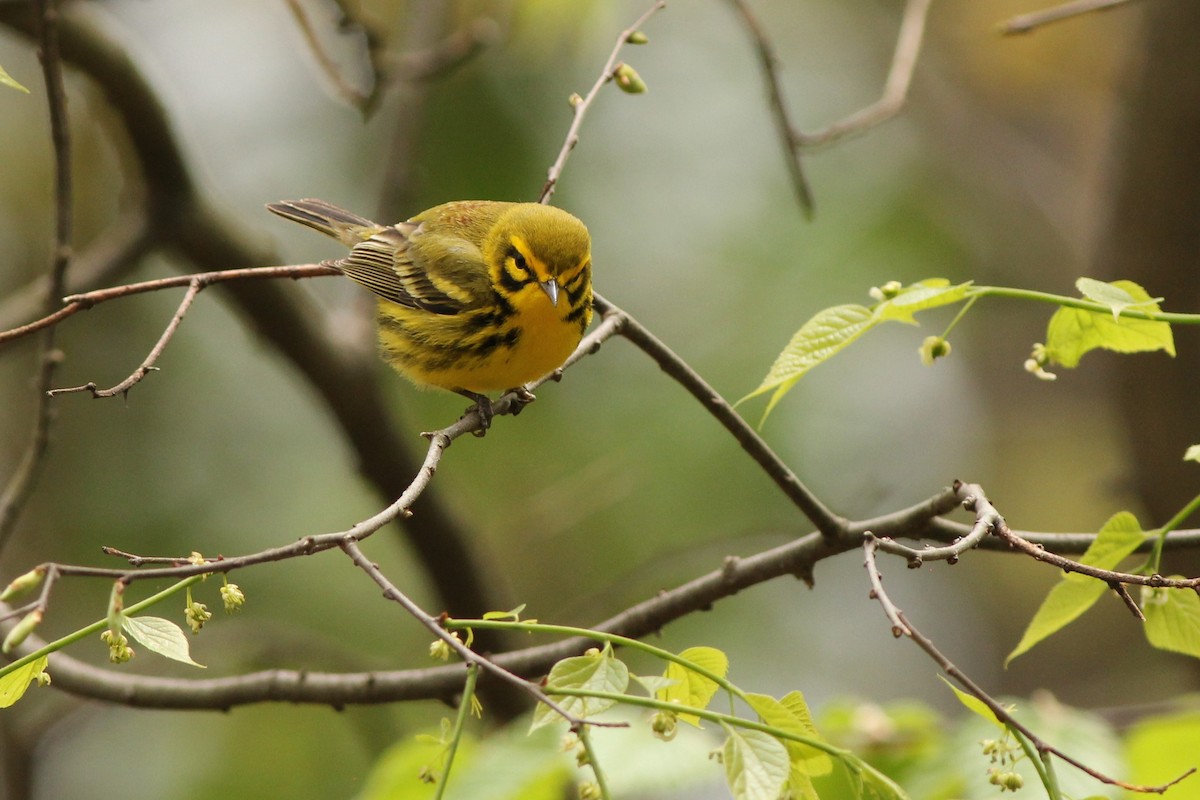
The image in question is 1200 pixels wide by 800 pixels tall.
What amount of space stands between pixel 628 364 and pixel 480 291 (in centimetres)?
344

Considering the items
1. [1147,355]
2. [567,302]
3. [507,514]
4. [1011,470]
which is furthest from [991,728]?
[1011,470]

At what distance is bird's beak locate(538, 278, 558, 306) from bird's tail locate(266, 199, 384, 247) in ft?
4.37

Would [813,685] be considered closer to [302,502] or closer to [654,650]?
[302,502]

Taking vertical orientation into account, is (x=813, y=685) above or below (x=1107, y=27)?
below

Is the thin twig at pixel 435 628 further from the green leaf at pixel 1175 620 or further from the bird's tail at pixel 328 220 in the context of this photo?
the bird's tail at pixel 328 220

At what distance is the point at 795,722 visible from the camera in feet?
5.86

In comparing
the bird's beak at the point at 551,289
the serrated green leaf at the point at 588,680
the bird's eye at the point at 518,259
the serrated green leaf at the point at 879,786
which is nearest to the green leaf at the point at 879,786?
the serrated green leaf at the point at 879,786

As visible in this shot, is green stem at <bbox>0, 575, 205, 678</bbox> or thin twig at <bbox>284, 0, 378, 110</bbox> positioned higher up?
green stem at <bbox>0, 575, 205, 678</bbox>

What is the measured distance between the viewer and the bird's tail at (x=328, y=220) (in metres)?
5.12

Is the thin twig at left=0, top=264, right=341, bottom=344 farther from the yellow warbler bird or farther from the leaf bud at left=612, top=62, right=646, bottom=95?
the yellow warbler bird

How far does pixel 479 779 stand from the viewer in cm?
285

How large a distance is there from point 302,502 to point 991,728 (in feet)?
17.6

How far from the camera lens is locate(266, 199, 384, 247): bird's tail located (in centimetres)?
512

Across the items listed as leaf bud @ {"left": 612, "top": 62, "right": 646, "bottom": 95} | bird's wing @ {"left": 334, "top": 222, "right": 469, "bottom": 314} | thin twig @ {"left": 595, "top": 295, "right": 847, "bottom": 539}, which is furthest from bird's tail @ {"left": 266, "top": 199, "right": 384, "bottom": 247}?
thin twig @ {"left": 595, "top": 295, "right": 847, "bottom": 539}
